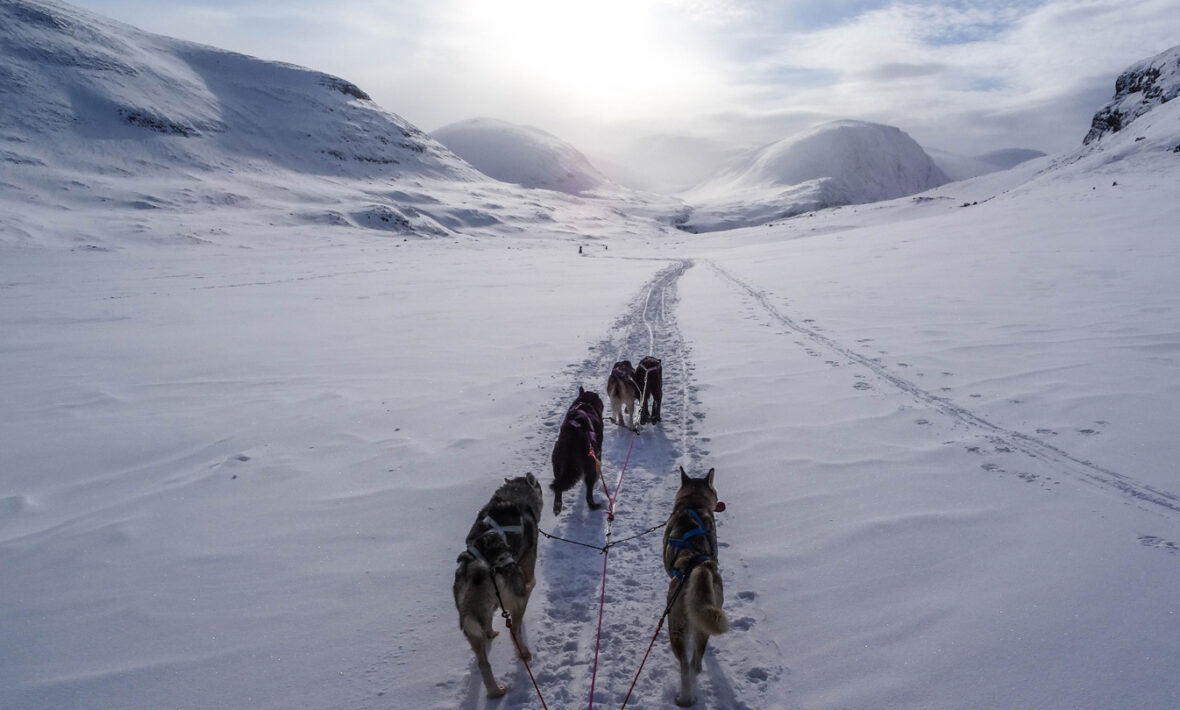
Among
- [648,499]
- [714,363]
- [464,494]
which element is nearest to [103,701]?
[464,494]

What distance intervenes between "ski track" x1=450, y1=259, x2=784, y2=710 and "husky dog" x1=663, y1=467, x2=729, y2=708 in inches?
9.3

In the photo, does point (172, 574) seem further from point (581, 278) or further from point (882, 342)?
point (581, 278)

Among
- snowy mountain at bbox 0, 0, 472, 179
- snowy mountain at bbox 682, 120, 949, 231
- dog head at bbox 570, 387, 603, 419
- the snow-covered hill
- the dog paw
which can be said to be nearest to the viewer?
the dog paw

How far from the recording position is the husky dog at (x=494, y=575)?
9.89 feet

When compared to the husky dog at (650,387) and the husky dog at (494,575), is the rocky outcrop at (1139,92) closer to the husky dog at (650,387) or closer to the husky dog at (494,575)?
the husky dog at (650,387)

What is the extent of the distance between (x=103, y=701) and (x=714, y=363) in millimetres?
8211

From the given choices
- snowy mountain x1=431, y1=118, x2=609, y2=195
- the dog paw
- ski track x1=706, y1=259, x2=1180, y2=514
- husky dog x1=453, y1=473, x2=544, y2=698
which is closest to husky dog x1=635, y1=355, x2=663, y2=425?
ski track x1=706, y1=259, x2=1180, y2=514

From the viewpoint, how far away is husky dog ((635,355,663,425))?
6941 mm

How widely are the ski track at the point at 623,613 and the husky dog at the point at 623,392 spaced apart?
1.72 ft

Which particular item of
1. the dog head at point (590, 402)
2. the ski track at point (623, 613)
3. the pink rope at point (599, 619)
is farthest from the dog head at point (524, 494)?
the dog head at point (590, 402)

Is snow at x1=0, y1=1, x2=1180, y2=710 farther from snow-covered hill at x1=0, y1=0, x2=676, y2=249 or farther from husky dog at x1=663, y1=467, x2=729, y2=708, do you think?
snow-covered hill at x1=0, y1=0, x2=676, y2=249

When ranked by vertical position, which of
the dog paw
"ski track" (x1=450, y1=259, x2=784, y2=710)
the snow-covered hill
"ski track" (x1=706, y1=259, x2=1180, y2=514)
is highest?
the snow-covered hill

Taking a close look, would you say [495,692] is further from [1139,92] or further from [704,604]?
[1139,92]

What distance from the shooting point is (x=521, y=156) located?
16562cm
